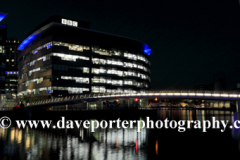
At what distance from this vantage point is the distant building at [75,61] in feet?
313

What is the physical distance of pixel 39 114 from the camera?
65.6 m

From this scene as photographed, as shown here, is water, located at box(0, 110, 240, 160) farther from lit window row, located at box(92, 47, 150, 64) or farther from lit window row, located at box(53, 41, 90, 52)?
lit window row, located at box(92, 47, 150, 64)

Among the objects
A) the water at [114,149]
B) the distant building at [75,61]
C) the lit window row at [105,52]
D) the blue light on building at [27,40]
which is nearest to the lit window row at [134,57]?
the distant building at [75,61]

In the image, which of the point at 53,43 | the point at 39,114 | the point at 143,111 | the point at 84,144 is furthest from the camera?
the point at 53,43

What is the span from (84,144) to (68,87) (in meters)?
70.2

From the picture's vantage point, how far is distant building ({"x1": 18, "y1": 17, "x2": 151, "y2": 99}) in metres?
95.4

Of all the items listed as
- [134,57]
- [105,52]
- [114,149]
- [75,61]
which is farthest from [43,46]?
[114,149]

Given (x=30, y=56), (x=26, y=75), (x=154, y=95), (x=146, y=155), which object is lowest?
(x=146, y=155)

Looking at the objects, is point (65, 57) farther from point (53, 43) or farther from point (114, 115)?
point (114, 115)

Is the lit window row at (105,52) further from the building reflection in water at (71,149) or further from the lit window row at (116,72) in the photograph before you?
the building reflection in water at (71,149)

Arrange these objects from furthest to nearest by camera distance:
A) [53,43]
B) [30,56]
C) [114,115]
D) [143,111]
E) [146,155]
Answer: [30,56] < [53,43] < [143,111] < [114,115] < [146,155]

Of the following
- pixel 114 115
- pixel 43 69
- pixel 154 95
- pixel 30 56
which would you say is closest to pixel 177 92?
pixel 154 95

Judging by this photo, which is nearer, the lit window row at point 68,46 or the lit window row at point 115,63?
the lit window row at point 68,46

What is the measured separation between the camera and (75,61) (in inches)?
3898
